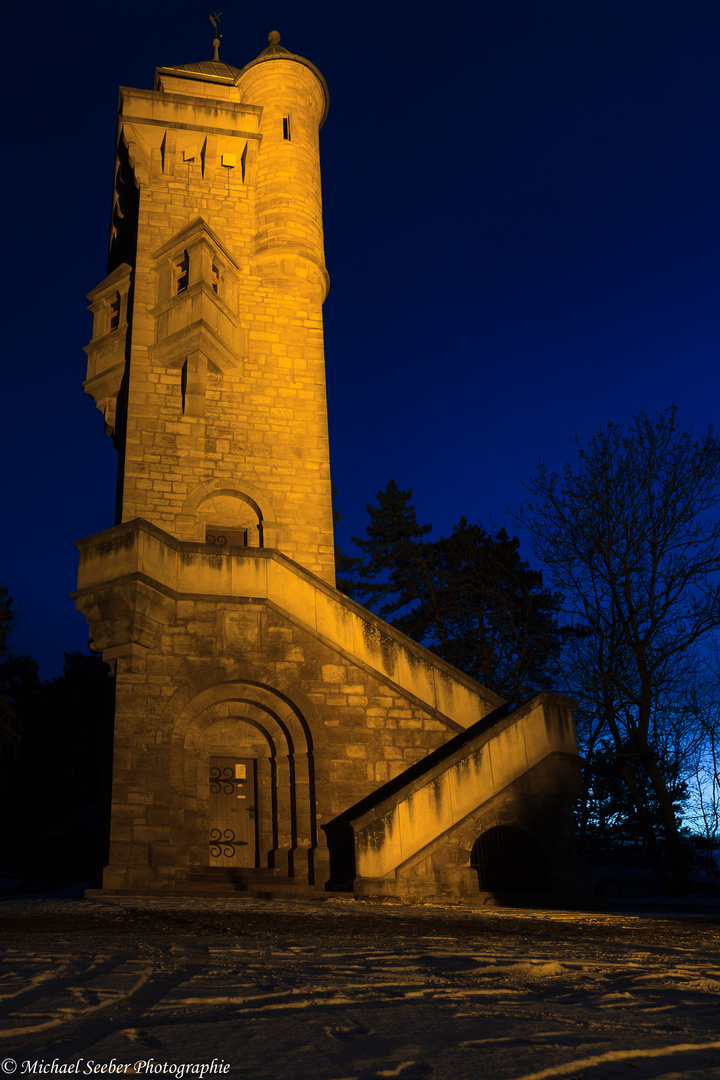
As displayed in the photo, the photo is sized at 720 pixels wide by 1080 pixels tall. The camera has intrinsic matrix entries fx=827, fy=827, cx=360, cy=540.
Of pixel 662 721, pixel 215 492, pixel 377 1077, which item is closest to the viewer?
pixel 377 1077

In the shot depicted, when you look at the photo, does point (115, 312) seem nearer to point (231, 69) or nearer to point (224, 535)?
point (224, 535)

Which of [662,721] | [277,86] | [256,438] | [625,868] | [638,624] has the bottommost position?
[625,868]

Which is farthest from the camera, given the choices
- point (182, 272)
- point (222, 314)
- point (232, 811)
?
point (182, 272)

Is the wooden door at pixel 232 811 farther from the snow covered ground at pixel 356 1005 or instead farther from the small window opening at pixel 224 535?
the snow covered ground at pixel 356 1005

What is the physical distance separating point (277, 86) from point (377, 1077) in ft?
76.6

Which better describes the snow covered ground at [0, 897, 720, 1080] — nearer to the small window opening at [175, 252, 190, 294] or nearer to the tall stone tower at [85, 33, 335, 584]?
the tall stone tower at [85, 33, 335, 584]

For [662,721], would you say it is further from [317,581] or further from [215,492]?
[215,492]

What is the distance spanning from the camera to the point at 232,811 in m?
13.5

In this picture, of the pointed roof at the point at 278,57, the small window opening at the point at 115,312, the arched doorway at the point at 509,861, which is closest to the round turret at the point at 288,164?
the pointed roof at the point at 278,57

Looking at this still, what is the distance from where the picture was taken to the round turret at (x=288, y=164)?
19.4 metres

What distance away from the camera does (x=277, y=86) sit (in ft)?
69.8

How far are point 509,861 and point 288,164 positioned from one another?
54.3 ft

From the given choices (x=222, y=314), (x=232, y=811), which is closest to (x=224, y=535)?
(x=222, y=314)

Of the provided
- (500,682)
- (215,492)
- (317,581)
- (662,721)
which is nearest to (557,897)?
(317,581)
